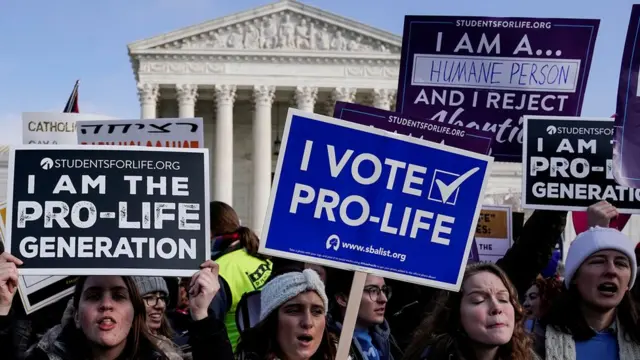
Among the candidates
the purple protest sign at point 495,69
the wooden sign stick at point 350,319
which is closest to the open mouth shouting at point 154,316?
the wooden sign stick at point 350,319

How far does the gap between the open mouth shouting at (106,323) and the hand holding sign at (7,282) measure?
1.24 ft

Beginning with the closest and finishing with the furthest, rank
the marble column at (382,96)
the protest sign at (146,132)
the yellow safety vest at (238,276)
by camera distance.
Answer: the yellow safety vest at (238,276)
the protest sign at (146,132)
the marble column at (382,96)

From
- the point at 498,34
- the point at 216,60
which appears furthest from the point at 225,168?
the point at 498,34

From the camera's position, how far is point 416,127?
16.8 feet

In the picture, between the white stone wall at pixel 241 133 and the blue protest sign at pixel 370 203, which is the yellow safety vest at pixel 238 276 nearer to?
the blue protest sign at pixel 370 203

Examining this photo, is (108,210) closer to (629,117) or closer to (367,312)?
(367,312)

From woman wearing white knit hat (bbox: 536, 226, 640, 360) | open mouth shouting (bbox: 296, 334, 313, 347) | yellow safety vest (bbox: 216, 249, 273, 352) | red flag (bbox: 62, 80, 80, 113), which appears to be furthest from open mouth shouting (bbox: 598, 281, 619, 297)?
red flag (bbox: 62, 80, 80, 113)

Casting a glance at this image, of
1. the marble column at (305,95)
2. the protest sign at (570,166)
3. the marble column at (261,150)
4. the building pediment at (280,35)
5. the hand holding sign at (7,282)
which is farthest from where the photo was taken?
the marble column at (305,95)

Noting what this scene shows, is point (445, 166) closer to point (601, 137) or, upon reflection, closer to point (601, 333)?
point (601, 333)

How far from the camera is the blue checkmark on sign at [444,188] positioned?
4.25 metres

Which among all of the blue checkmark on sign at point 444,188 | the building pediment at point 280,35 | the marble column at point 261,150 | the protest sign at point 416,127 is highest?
the building pediment at point 280,35

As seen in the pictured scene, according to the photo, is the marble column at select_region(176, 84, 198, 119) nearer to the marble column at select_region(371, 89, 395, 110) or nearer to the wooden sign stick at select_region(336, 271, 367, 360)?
the marble column at select_region(371, 89, 395, 110)

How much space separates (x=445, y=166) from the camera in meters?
4.29

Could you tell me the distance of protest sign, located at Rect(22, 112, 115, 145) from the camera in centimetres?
950
